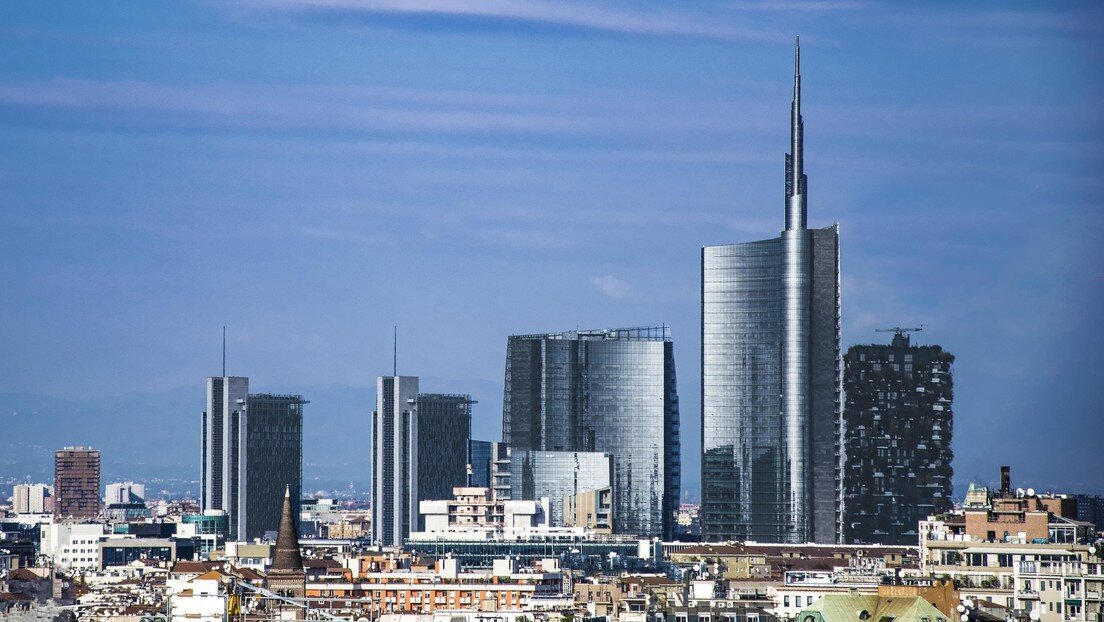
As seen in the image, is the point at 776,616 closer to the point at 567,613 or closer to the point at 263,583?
the point at 567,613

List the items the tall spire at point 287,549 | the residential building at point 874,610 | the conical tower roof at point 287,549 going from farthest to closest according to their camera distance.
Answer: the conical tower roof at point 287,549
the tall spire at point 287,549
the residential building at point 874,610

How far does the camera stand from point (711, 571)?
166 metres

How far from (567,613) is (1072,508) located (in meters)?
21.7

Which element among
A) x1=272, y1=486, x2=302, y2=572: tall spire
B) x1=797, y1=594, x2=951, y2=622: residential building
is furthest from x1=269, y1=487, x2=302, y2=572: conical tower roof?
x1=797, y1=594, x2=951, y2=622: residential building

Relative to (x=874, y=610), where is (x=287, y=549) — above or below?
above

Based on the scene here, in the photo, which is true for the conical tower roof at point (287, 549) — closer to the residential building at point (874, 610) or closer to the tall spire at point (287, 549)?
the tall spire at point (287, 549)

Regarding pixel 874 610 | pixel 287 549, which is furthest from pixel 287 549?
pixel 874 610

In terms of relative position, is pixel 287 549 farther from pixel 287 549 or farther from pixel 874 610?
pixel 874 610

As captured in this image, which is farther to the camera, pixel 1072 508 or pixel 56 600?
pixel 56 600

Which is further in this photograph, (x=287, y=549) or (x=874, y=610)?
(x=287, y=549)

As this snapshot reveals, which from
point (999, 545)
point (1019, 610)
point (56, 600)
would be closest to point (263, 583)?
point (56, 600)

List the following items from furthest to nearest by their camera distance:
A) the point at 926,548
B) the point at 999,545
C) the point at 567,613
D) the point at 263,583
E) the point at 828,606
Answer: the point at 263,583 < the point at 567,613 < the point at 926,548 < the point at 999,545 < the point at 828,606

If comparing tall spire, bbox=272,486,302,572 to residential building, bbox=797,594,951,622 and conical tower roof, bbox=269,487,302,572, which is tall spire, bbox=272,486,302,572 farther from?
residential building, bbox=797,594,951,622

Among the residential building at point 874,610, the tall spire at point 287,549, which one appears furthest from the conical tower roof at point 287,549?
the residential building at point 874,610
